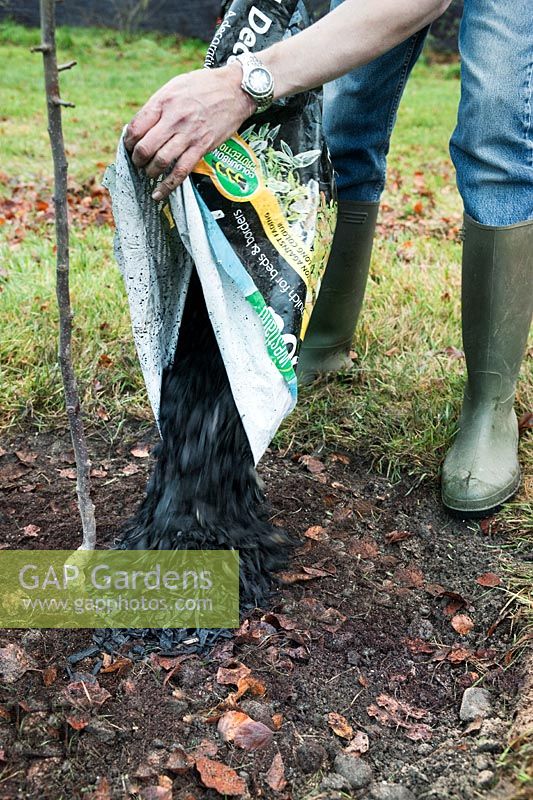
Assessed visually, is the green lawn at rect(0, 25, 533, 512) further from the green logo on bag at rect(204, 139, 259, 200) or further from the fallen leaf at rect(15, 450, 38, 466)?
the green logo on bag at rect(204, 139, 259, 200)

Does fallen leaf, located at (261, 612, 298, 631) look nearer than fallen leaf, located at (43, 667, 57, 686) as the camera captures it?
No

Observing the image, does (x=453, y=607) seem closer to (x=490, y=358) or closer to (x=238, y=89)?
(x=490, y=358)

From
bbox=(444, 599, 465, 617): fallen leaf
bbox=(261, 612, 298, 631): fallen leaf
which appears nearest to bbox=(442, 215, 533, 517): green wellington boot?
bbox=(444, 599, 465, 617): fallen leaf

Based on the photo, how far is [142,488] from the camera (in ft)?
7.20

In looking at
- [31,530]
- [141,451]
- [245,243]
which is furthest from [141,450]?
[245,243]

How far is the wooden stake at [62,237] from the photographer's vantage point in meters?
Answer: 1.28

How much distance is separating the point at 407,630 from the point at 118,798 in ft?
2.40

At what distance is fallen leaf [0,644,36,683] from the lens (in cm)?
152

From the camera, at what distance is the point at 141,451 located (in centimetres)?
238

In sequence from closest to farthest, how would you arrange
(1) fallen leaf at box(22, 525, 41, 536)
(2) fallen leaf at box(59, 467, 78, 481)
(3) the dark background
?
(1) fallen leaf at box(22, 525, 41, 536) → (2) fallen leaf at box(59, 467, 78, 481) → (3) the dark background

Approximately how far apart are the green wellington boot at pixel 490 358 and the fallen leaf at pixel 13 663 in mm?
1152

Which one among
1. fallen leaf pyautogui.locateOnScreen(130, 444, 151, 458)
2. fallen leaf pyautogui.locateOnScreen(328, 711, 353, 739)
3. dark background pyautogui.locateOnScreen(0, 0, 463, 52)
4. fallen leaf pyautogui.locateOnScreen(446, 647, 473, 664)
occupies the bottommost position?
fallen leaf pyautogui.locateOnScreen(446, 647, 473, 664)

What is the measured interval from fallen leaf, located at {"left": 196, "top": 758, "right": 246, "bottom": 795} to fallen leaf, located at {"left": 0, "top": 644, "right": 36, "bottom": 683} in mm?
410

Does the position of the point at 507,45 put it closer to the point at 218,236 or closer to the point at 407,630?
the point at 218,236
